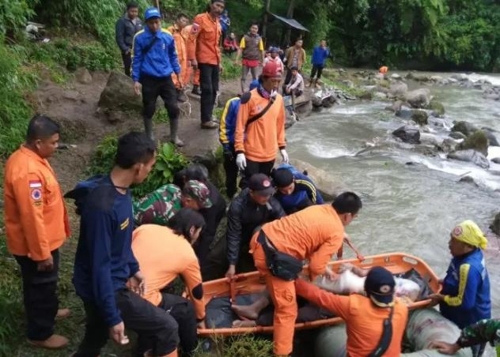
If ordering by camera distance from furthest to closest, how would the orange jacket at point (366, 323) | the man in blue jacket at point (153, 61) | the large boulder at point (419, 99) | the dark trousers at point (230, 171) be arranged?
the large boulder at point (419, 99) → the man in blue jacket at point (153, 61) → the dark trousers at point (230, 171) → the orange jacket at point (366, 323)

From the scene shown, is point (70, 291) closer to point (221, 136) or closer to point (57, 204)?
point (57, 204)

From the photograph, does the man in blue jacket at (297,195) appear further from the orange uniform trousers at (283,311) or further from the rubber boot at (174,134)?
the rubber boot at (174,134)

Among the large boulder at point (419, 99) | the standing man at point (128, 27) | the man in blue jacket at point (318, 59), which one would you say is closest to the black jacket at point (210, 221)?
the standing man at point (128, 27)

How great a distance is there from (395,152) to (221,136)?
768 centimetres

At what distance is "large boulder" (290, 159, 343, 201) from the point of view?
8.54 m

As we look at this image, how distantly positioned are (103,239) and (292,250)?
1902 millimetres

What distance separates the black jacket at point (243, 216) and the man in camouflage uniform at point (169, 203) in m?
0.41

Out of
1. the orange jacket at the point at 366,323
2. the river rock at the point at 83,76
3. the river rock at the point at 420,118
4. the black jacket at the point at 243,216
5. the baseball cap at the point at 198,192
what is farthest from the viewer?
the river rock at the point at 420,118

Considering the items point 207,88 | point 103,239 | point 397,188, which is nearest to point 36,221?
point 103,239

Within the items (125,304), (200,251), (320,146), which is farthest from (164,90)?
(320,146)

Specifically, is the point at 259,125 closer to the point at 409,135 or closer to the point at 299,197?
the point at 299,197

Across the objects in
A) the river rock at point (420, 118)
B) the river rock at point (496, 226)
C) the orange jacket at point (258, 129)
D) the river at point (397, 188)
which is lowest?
the river at point (397, 188)

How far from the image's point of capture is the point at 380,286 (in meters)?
3.73

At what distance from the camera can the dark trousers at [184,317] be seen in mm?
3795
